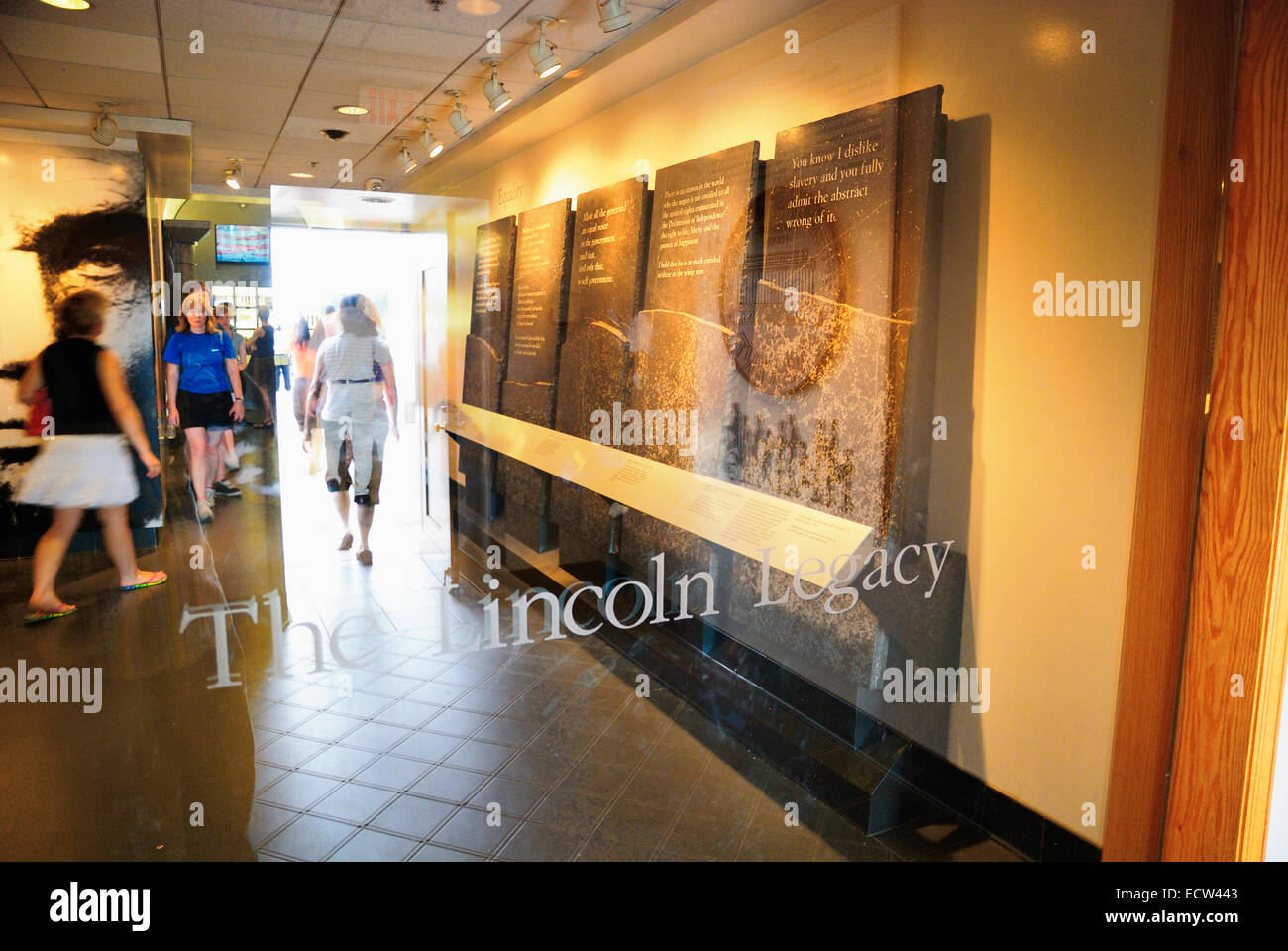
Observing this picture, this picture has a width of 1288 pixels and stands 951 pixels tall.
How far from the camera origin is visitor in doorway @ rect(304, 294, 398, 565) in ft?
6.35

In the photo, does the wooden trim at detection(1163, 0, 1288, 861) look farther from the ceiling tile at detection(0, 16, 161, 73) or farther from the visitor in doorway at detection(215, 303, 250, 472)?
the ceiling tile at detection(0, 16, 161, 73)

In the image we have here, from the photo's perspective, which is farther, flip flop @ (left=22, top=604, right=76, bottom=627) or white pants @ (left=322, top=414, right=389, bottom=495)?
white pants @ (left=322, top=414, right=389, bottom=495)

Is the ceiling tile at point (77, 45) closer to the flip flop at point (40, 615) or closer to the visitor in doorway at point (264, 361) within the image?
the visitor in doorway at point (264, 361)

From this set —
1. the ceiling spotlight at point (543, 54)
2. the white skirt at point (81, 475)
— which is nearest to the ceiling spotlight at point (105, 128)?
the white skirt at point (81, 475)

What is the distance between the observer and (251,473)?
188 centimetres

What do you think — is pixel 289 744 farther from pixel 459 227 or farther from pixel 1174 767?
pixel 1174 767

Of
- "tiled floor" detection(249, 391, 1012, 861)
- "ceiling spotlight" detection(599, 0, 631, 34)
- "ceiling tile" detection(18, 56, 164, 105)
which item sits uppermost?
"ceiling spotlight" detection(599, 0, 631, 34)

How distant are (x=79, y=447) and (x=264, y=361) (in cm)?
39

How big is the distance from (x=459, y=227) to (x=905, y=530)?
144cm

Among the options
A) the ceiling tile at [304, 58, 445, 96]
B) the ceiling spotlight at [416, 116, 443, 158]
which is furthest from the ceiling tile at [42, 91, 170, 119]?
the ceiling spotlight at [416, 116, 443, 158]

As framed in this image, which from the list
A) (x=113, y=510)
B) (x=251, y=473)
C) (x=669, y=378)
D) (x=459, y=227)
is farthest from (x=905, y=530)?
(x=113, y=510)

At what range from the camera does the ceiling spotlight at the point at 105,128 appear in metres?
1.65

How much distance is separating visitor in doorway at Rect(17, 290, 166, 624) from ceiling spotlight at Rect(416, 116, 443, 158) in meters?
0.83
